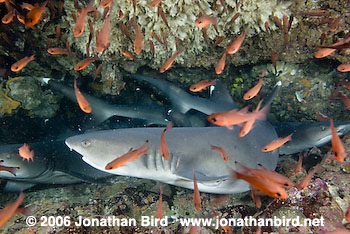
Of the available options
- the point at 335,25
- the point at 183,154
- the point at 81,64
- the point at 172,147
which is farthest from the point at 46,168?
the point at 335,25

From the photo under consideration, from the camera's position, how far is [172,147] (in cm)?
255

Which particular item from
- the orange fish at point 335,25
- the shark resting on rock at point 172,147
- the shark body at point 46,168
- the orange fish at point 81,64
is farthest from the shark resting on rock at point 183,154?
the orange fish at point 335,25

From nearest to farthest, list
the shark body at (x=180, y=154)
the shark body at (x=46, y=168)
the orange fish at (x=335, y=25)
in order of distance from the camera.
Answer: the shark body at (x=180, y=154), the orange fish at (x=335, y=25), the shark body at (x=46, y=168)

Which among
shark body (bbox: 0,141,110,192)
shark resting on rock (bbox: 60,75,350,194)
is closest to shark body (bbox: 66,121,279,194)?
shark resting on rock (bbox: 60,75,350,194)

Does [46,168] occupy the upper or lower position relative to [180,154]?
upper

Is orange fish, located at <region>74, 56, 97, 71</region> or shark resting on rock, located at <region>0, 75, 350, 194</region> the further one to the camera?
orange fish, located at <region>74, 56, 97, 71</region>

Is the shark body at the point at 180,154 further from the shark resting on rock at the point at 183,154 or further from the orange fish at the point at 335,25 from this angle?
the orange fish at the point at 335,25

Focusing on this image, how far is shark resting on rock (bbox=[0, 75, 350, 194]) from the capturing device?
7.88 feet

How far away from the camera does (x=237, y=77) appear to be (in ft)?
14.7

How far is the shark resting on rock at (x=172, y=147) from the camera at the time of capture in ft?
7.88

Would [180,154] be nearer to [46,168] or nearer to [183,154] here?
[183,154]

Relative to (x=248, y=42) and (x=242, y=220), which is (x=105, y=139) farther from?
(x=248, y=42)

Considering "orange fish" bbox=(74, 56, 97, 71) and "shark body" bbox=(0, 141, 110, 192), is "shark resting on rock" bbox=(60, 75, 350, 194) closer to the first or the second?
"orange fish" bbox=(74, 56, 97, 71)

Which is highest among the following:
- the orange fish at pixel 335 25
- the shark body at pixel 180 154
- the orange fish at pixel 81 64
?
the orange fish at pixel 335 25
